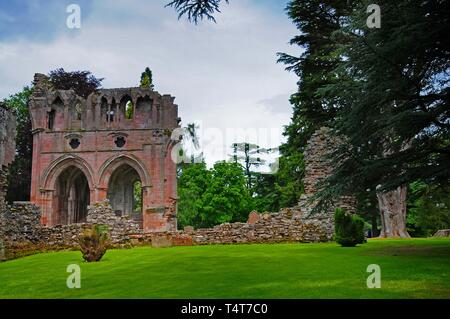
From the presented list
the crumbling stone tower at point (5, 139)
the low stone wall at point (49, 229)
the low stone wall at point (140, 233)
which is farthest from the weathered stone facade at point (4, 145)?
the low stone wall at point (49, 229)

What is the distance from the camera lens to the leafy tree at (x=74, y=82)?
42.8 m

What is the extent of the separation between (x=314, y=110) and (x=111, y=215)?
35.7 feet

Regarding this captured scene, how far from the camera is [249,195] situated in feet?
152

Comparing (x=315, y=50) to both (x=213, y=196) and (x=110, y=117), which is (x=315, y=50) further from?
(x=213, y=196)

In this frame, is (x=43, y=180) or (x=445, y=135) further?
(x=43, y=180)

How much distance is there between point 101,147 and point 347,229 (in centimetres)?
2536

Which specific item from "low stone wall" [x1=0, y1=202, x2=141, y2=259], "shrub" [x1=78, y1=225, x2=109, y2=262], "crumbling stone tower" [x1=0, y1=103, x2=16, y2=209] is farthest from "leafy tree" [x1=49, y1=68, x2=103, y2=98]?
"shrub" [x1=78, y1=225, x2=109, y2=262]

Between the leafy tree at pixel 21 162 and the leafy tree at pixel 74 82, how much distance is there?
239 centimetres

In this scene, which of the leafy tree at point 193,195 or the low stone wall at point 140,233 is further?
the leafy tree at point 193,195

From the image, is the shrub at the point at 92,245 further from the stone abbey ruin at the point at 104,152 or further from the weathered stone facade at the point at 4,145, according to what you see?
the stone abbey ruin at the point at 104,152

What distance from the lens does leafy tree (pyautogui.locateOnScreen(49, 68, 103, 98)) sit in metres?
42.8
